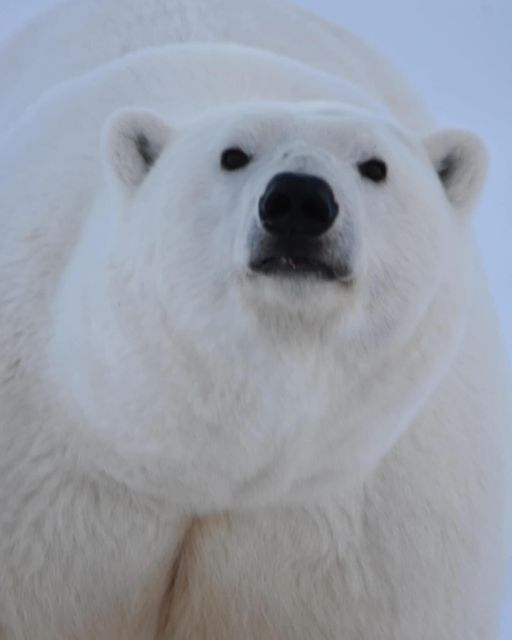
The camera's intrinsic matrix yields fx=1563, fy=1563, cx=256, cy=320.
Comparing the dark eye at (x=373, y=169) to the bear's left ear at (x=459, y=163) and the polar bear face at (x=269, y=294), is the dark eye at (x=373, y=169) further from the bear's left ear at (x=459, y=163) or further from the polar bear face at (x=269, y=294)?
the bear's left ear at (x=459, y=163)

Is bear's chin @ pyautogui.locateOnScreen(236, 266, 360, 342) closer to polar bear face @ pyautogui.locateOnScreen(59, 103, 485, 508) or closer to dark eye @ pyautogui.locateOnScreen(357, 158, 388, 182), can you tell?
polar bear face @ pyautogui.locateOnScreen(59, 103, 485, 508)

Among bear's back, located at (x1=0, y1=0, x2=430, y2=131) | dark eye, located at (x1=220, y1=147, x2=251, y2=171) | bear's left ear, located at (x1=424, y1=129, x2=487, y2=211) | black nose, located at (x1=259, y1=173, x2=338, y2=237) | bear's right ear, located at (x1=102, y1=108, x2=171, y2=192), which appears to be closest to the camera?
Result: black nose, located at (x1=259, y1=173, x2=338, y2=237)

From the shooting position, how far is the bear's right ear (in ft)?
10.4

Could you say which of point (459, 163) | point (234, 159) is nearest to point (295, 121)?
point (234, 159)

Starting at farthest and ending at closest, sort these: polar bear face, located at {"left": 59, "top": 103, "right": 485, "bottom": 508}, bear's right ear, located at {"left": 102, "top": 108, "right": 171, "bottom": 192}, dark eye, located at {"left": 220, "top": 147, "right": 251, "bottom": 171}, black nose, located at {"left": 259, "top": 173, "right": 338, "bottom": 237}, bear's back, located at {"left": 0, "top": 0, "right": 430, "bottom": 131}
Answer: bear's back, located at {"left": 0, "top": 0, "right": 430, "bottom": 131}
bear's right ear, located at {"left": 102, "top": 108, "right": 171, "bottom": 192}
dark eye, located at {"left": 220, "top": 147, "right": 251, "bottom": 171}
polar bear face, located at {"left": 59, "top": 103, "right": 485, "bottom": 508}
black nose, located at {"left": 259, "top": 173, "right": 338, "bottom": 237}

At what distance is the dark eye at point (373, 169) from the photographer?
3006 mm

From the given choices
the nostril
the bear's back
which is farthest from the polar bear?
the bear's back

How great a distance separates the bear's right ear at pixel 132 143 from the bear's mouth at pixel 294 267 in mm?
495

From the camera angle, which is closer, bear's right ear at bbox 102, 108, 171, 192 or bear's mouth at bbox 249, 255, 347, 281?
bear's mouth at bbox 249, 255, 347, 281

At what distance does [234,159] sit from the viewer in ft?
9.84

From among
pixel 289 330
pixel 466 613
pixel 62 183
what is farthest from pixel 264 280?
pixel 466 613

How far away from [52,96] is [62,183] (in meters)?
0.55

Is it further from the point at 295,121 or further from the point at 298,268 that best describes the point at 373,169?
the point at 298,268

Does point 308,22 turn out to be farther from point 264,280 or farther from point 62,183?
point 264,280
